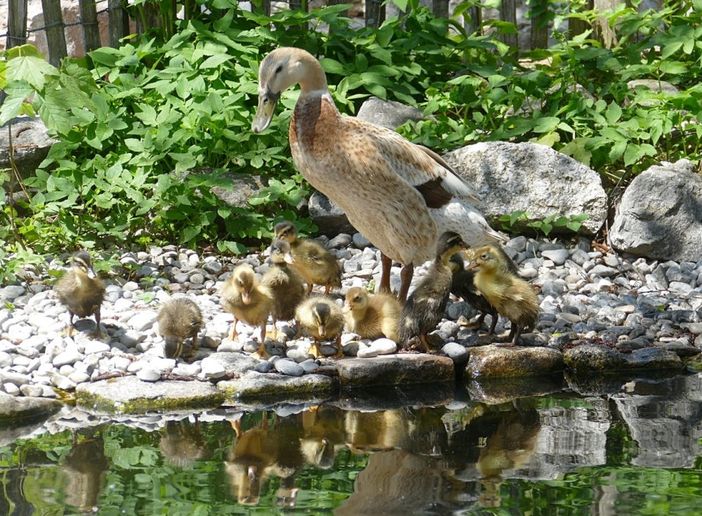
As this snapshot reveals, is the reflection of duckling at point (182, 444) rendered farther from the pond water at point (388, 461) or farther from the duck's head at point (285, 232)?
the duck's head at point (285, 232)

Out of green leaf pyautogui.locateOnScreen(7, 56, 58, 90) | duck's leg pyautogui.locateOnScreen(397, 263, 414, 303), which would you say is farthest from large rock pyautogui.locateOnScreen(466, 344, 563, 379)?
green leaf pyautogui.locateOnScreen(7, 56, 58, 90)

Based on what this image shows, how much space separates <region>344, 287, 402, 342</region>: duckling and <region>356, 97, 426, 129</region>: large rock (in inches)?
98.1

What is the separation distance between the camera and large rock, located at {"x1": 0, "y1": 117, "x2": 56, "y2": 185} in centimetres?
920

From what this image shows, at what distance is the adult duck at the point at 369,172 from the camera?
7125 millimetres

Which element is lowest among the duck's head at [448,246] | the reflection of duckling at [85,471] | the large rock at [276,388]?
the reflection of duckling at [85,471]

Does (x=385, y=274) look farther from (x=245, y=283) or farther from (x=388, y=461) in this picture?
(x=388, y=461)

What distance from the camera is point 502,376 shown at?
22.5ft

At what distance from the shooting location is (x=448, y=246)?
23.9 feet

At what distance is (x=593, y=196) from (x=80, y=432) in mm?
4543

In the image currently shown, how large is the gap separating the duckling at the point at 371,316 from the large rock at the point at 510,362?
509mm

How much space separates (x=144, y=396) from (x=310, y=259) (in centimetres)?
185

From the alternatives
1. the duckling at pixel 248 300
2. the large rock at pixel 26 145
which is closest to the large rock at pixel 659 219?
the duckling at pixel 248 300

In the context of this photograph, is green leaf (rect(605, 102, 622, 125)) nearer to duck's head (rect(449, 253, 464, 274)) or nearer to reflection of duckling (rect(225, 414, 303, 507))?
duck's head (rect(449, 253, 464, 274))

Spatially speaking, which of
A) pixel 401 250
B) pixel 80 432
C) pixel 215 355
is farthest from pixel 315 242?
pixel 80 432
